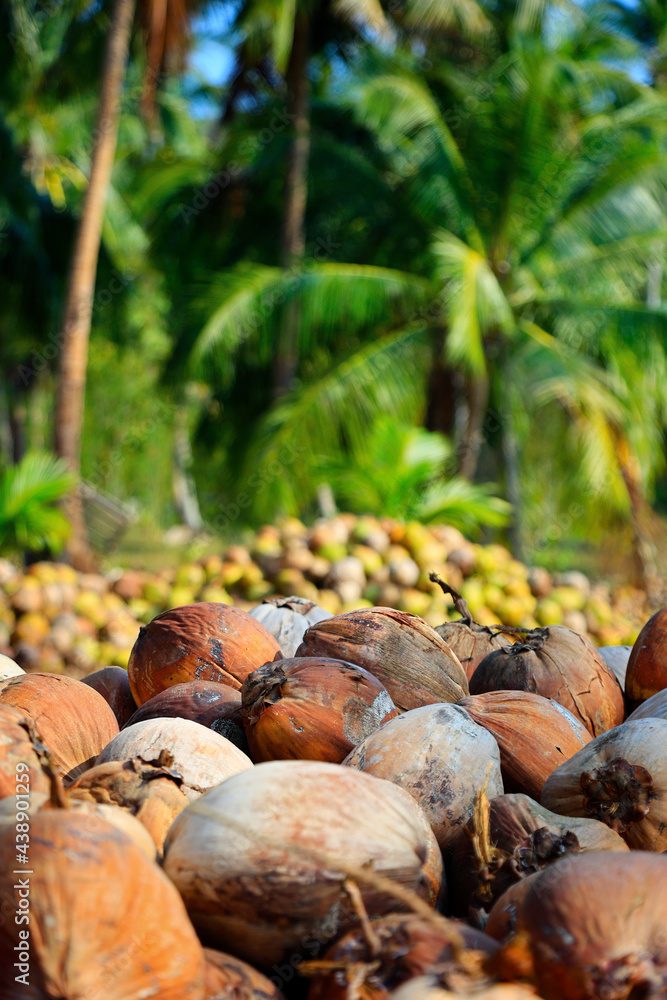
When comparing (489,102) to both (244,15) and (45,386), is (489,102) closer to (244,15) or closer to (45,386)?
(244,15)

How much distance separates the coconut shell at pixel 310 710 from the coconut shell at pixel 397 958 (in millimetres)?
370

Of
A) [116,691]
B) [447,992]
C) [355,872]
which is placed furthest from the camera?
[116,691]

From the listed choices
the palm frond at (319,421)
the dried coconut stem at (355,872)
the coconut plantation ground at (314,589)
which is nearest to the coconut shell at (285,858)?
the dried coconut stem at (355,872)

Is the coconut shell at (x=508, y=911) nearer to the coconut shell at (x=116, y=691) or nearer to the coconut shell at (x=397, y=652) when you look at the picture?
the coconut shell at (x=397, y=652)

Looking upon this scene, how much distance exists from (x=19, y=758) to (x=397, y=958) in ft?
1.73

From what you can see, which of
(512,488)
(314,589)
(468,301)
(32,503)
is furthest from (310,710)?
(512,488)

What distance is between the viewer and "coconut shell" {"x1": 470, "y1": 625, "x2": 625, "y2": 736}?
1.49m

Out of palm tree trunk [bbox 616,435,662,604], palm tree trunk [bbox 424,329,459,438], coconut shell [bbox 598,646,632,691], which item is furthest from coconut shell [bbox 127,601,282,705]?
palm tree trunk [bbox 424,329,459,438]

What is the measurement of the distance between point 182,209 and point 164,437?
32.9 feet

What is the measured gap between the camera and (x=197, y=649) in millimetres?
1500

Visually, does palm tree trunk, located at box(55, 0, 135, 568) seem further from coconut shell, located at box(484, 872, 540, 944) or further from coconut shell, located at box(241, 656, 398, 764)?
coconut shell, located at box(484, 872, 540, 944)

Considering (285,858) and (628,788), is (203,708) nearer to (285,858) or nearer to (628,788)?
(285,858)

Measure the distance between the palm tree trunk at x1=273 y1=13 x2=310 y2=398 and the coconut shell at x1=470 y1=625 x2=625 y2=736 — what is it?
8741mm

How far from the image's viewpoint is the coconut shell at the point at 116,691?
1.62m
